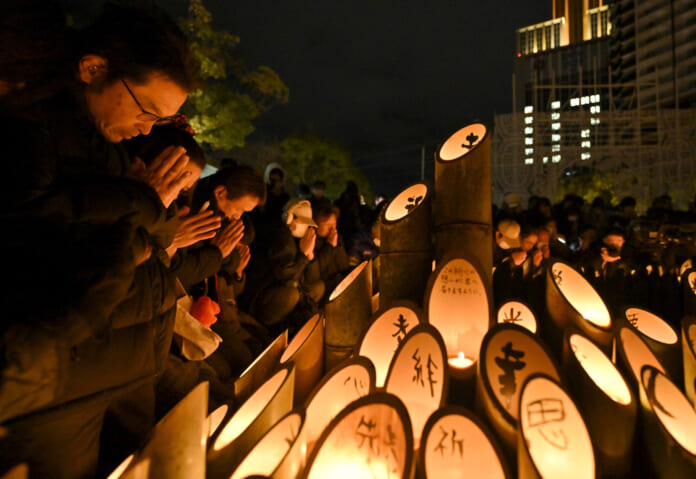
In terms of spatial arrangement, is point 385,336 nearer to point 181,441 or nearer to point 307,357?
point 307,357

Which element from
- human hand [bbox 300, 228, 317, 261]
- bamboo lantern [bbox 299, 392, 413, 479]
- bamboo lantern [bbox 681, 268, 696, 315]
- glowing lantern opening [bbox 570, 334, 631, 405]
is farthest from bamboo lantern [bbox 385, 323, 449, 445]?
bamboo lantern [bbox 681, 268, 696, 315]

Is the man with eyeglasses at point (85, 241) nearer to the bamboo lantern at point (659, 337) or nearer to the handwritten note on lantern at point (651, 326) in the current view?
the bamboo lantern at point (659, 337)

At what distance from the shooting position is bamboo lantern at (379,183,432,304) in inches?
105

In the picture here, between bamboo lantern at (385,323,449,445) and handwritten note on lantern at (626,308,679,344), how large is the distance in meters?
1.64

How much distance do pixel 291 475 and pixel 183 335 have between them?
1.14 m

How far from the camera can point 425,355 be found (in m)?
1.97

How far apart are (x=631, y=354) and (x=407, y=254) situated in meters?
1.32

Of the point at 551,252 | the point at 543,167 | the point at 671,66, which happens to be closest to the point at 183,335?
the point at 551,252

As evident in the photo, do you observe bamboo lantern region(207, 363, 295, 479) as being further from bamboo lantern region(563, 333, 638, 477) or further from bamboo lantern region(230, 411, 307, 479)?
bamboo lantern region(563, 333, 638, 477)

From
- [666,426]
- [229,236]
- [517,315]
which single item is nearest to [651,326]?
[517,315]

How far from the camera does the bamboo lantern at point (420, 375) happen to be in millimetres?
1884

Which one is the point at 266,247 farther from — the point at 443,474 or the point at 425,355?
the point at 443,474

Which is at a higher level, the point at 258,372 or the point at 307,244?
the point at 307,244

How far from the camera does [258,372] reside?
8.34 ft
